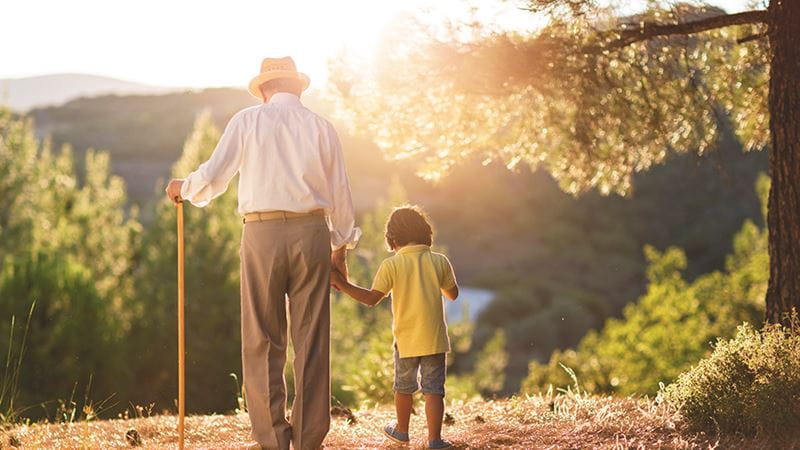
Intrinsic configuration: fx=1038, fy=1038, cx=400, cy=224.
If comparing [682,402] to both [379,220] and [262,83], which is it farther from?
[379,220]

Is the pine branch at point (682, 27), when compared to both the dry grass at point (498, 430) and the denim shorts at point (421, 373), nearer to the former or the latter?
the dry grass at point (498, 430)

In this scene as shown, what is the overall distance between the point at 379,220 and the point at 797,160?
23442 mm

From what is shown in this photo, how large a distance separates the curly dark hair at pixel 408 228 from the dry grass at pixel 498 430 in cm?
106

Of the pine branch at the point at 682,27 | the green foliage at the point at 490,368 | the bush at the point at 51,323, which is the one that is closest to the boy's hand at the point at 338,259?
the pine branch at the point at 682,27

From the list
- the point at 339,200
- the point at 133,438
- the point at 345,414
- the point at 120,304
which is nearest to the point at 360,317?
the point at 120,304

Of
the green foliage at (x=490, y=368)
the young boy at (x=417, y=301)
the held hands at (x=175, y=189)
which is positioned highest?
the held hands at (x=175, y=189)

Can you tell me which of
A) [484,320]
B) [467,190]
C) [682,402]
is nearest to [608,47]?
[682,402]

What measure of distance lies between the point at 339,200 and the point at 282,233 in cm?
33

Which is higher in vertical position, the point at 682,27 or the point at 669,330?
the point at 682,27

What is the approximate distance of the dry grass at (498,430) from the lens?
518 cm

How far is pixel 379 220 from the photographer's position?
29.8 m

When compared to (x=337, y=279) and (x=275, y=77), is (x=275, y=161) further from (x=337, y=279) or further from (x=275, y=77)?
(x=337, y=279)

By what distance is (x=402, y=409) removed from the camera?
517cm

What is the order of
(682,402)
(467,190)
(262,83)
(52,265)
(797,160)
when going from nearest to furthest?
(262,83) → (682,402) → (797,160) → (52,265) → (467,190)
